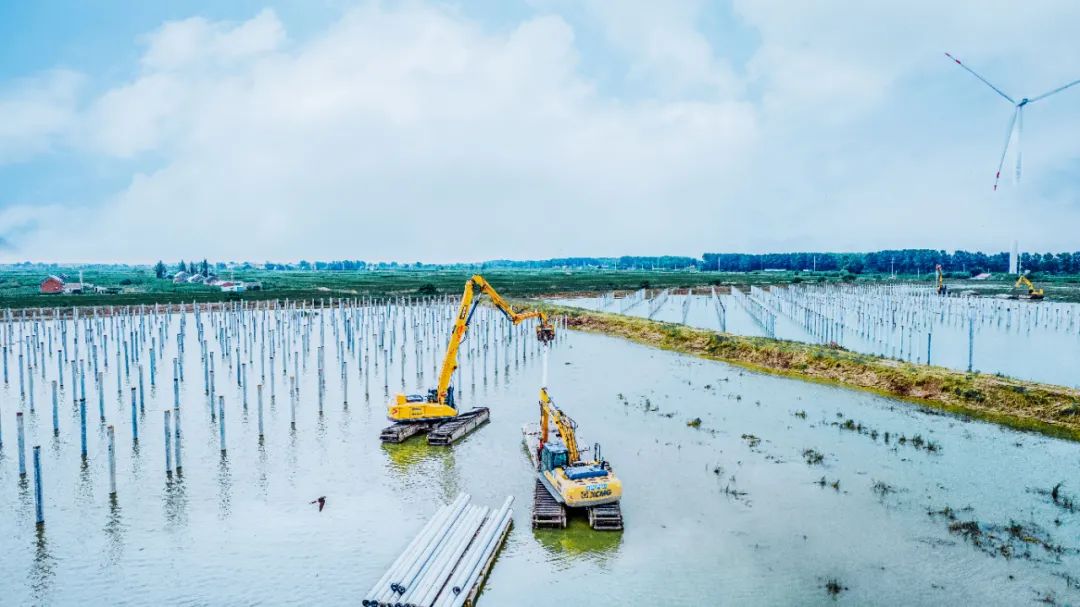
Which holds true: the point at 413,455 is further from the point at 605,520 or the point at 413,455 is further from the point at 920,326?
the point at 920,326

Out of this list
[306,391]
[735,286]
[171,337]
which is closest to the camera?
[306,391]

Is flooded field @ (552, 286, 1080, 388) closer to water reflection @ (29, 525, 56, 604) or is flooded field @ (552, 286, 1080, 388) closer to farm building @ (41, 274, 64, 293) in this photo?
water reflection @ (29, 525, 56, 604)

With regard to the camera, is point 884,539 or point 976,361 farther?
point 976,361

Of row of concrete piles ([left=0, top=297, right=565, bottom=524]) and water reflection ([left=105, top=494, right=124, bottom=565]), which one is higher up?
row of concrete piles ([left=0, top=297, right=565, bottom=524])

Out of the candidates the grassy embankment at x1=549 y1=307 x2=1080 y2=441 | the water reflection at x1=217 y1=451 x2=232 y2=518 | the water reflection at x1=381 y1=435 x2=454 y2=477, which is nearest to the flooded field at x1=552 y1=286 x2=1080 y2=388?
the grassy embankment at x1=549 y1=307 x2=1080 y2=441

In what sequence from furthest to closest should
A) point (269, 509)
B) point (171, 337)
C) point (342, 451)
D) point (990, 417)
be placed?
point (171, 337) → point (990, 417) → point (342, 451) → point (269, 509)

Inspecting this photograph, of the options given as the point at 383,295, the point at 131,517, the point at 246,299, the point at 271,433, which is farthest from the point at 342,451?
the point at 383,295

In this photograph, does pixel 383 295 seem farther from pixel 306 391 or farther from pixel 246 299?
pixel 306 391
